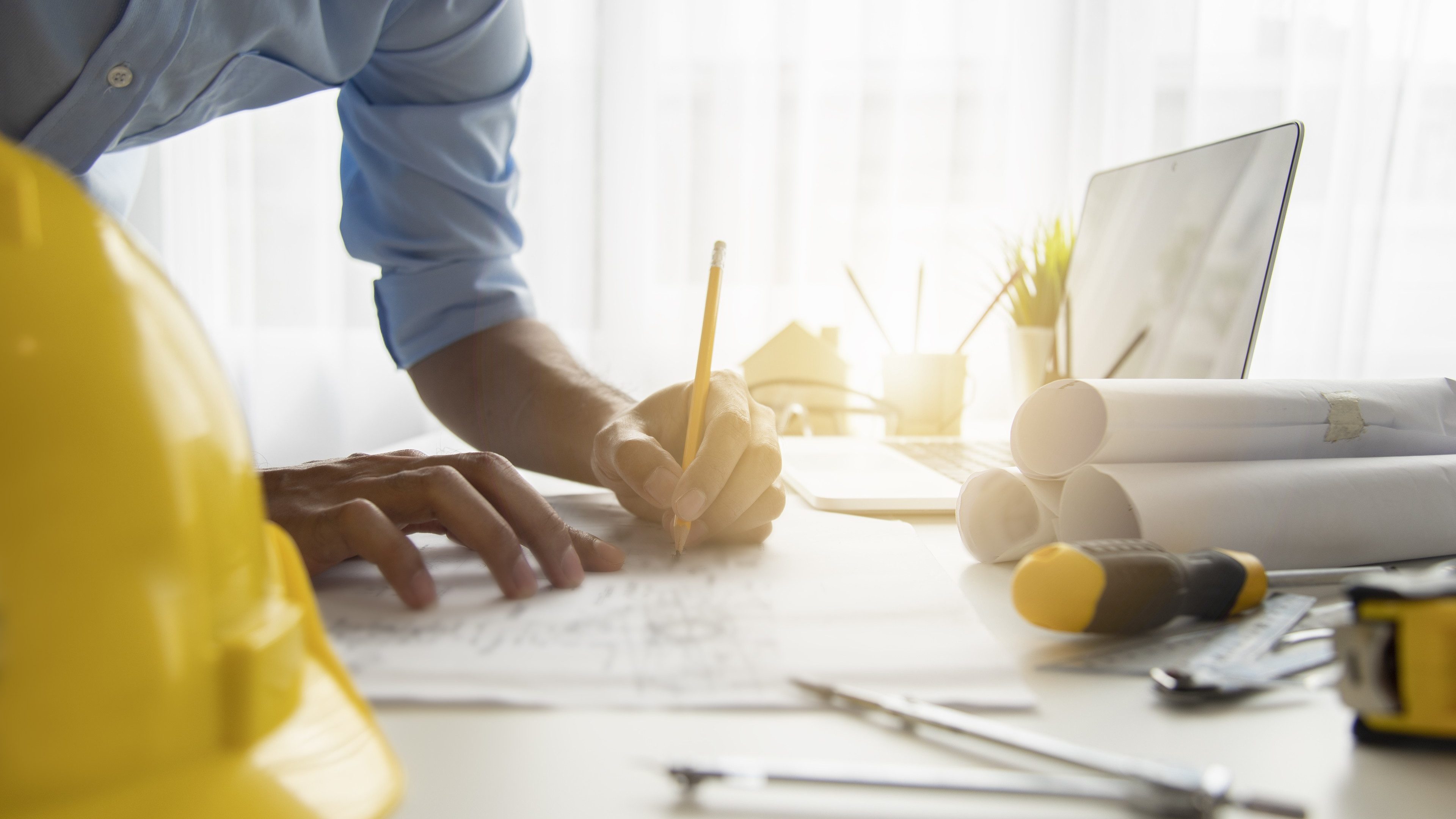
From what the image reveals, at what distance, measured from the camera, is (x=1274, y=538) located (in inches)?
16.9

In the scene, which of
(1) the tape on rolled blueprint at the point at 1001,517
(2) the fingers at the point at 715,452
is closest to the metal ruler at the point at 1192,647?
(1) the tape on rolled blueprint at the point at 1001,517

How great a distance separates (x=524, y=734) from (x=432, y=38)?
0.84 m

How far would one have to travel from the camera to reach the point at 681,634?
0.36 meters

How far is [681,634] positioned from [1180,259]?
69 centimetres

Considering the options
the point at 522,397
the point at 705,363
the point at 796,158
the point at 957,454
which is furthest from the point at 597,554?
the point at 796,158

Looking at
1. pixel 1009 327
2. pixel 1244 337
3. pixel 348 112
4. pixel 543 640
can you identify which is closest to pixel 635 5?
pixel 348 112

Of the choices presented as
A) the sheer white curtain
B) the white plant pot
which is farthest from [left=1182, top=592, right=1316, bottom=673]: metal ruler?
the sheer white curtain

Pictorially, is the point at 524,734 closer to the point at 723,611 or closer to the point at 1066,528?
the point at 723,611

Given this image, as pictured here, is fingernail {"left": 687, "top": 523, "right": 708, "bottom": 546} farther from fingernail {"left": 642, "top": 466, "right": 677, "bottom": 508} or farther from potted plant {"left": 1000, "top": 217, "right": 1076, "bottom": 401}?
potted plant {"left": 1000, "top": 217, "right": 1076, "bottom": 401}

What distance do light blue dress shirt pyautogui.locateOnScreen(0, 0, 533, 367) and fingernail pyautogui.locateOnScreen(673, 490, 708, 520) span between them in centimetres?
49

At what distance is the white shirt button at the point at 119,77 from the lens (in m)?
0.70

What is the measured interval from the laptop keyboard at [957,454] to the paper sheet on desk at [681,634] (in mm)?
294

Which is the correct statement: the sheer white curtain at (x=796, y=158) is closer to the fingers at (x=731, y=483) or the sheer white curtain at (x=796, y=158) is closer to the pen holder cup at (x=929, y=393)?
the pen holder cup at (x=929, y=393)

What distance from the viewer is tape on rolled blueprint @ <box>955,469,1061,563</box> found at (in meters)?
0.48
